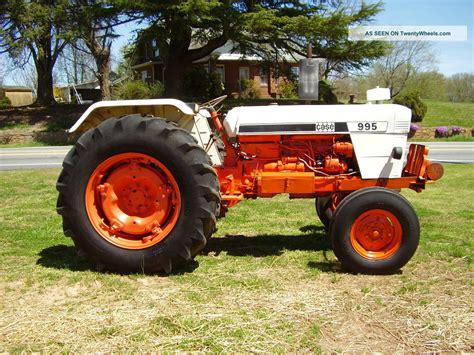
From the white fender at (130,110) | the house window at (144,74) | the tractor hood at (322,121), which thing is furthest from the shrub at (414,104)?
the house window at (144,74)

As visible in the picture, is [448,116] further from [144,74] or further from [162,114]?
[144,74]

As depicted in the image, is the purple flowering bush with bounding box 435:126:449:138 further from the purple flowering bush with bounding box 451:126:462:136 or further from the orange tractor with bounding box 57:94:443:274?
the orange tractor with bounding box 57:94:443:274

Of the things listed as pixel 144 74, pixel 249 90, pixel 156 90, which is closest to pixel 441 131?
pixel 156 90

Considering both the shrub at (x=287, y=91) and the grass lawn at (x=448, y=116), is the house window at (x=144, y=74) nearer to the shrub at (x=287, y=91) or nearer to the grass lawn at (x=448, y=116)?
the shrub at (x=287, y=91)

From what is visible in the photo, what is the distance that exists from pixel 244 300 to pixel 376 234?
138cm

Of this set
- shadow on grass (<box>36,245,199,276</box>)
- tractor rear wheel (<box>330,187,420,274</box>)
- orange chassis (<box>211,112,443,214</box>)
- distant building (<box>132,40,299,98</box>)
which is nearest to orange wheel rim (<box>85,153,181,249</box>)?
shadow on grass (<box>36,245,199,276</box>)

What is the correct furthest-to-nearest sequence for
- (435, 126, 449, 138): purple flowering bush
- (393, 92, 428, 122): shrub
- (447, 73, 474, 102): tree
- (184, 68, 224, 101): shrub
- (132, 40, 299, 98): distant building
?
(447, 73, 474, 102): tree < (132, 40, 299, 98): distant building < (184, 68, 224, 101): shrub < (393, 92, 428, 122): shrub < (435, 126, 449, 138): purple flowering bush

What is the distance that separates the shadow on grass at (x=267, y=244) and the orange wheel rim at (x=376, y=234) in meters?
0.77

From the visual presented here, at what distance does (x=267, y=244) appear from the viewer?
5.25m

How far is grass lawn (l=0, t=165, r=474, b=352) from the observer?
10.0 ft

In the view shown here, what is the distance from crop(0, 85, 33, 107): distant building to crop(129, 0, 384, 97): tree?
40.6 m

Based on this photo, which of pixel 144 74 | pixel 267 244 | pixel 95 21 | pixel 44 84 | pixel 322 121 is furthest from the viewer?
pixel 144 74

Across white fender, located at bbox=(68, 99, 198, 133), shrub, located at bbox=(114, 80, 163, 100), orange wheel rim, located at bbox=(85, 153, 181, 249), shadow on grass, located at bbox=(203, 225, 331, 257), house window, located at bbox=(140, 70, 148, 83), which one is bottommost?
shadow on grass, located at bbox=(203, 225, 331, 257)

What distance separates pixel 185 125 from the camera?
4.68m
